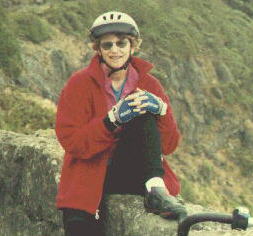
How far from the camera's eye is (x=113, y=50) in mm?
3883

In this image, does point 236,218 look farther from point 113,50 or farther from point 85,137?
point 113,50

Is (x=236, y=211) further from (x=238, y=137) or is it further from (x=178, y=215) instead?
(x=238, y=137)

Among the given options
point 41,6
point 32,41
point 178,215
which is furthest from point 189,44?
point 178,215

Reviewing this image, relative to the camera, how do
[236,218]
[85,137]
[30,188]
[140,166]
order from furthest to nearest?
1. [30,188]
2. [140,166]
3. [85,137]
4. [236,218]

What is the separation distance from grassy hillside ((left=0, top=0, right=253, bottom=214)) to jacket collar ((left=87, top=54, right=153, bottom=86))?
48.4 ft

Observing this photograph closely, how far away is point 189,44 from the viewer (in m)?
29.2

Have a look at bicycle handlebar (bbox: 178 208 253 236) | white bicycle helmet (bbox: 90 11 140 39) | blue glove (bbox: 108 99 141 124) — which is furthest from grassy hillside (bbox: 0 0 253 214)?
bicycle handlebar (bbox: 178 208 253 236)

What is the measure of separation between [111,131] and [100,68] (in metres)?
0.49

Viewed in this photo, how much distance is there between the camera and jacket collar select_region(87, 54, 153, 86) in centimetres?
377

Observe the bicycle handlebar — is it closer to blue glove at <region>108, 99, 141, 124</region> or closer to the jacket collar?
blue glove at <region>108, 99, 141, 124</region>

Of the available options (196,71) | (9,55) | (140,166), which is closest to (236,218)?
(140,166)

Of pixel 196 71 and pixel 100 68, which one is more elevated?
pixel 196 71

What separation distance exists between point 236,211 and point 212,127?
25192 mm

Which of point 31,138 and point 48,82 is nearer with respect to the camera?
point 31,138
